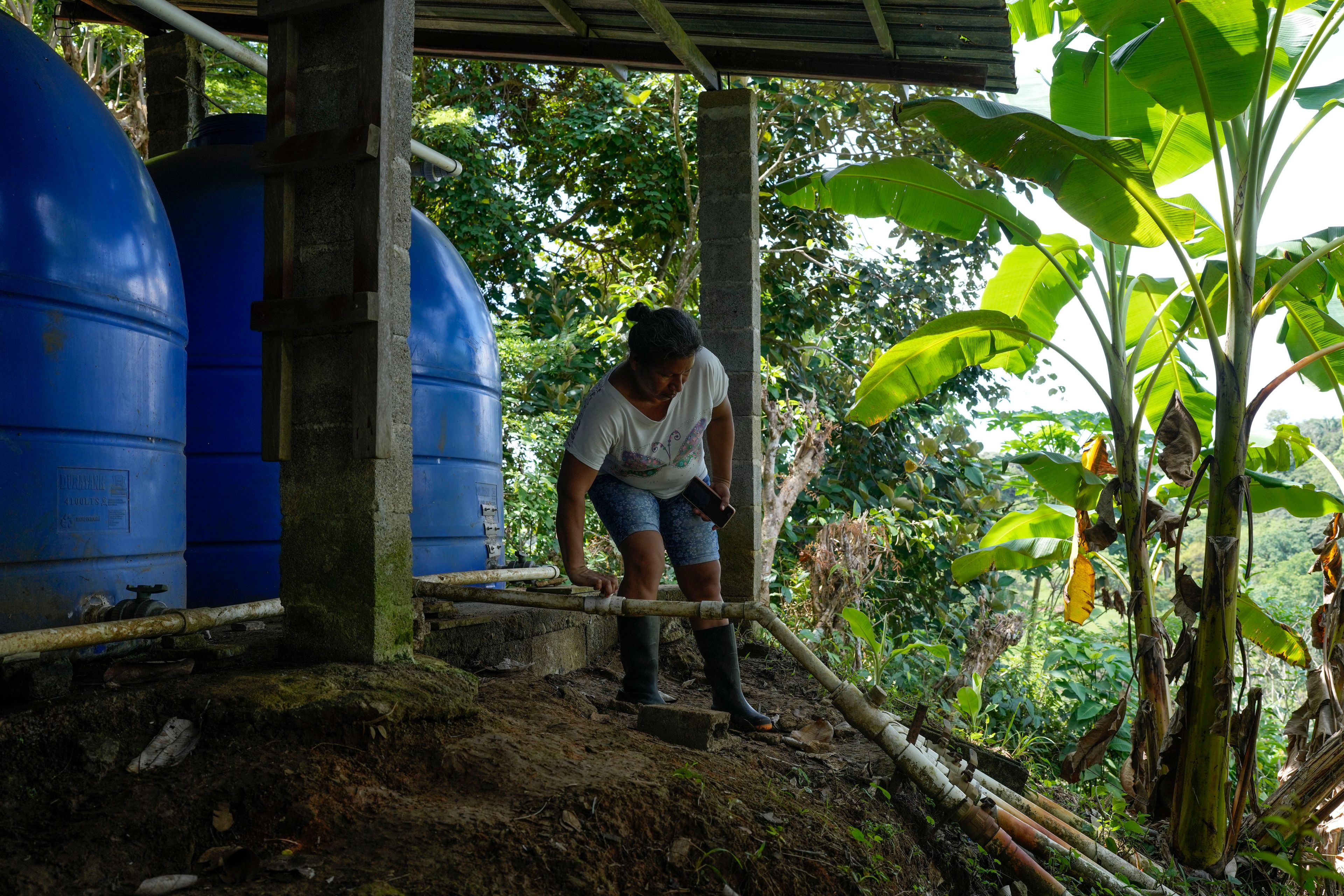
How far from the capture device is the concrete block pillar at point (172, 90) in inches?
214

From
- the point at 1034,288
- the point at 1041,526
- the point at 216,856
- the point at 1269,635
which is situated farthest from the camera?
the point at 1041,526

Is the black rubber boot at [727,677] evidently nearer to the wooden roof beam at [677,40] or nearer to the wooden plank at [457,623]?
the wooden plank at [457,623]

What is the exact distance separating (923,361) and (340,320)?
329cm

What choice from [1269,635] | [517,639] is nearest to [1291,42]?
[1269,635]

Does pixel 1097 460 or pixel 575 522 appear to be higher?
pixel 1097 460

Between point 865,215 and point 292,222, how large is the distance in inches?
122

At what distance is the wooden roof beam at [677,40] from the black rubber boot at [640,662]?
8.89 feet

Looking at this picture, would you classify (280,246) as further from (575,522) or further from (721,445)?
(721,445)

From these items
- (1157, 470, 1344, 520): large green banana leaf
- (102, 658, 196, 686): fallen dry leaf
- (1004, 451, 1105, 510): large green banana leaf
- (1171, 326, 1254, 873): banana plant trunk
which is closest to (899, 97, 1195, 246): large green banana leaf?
(1171, 326, 1254, 873): banana plant trunk

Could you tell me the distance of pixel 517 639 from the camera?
13.5 feet

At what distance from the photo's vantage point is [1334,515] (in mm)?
5027

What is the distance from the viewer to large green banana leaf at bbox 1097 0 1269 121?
3.84 meters

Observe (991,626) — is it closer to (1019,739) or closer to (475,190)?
(1019,739)

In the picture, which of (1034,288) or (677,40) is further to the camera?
(1034,288)
